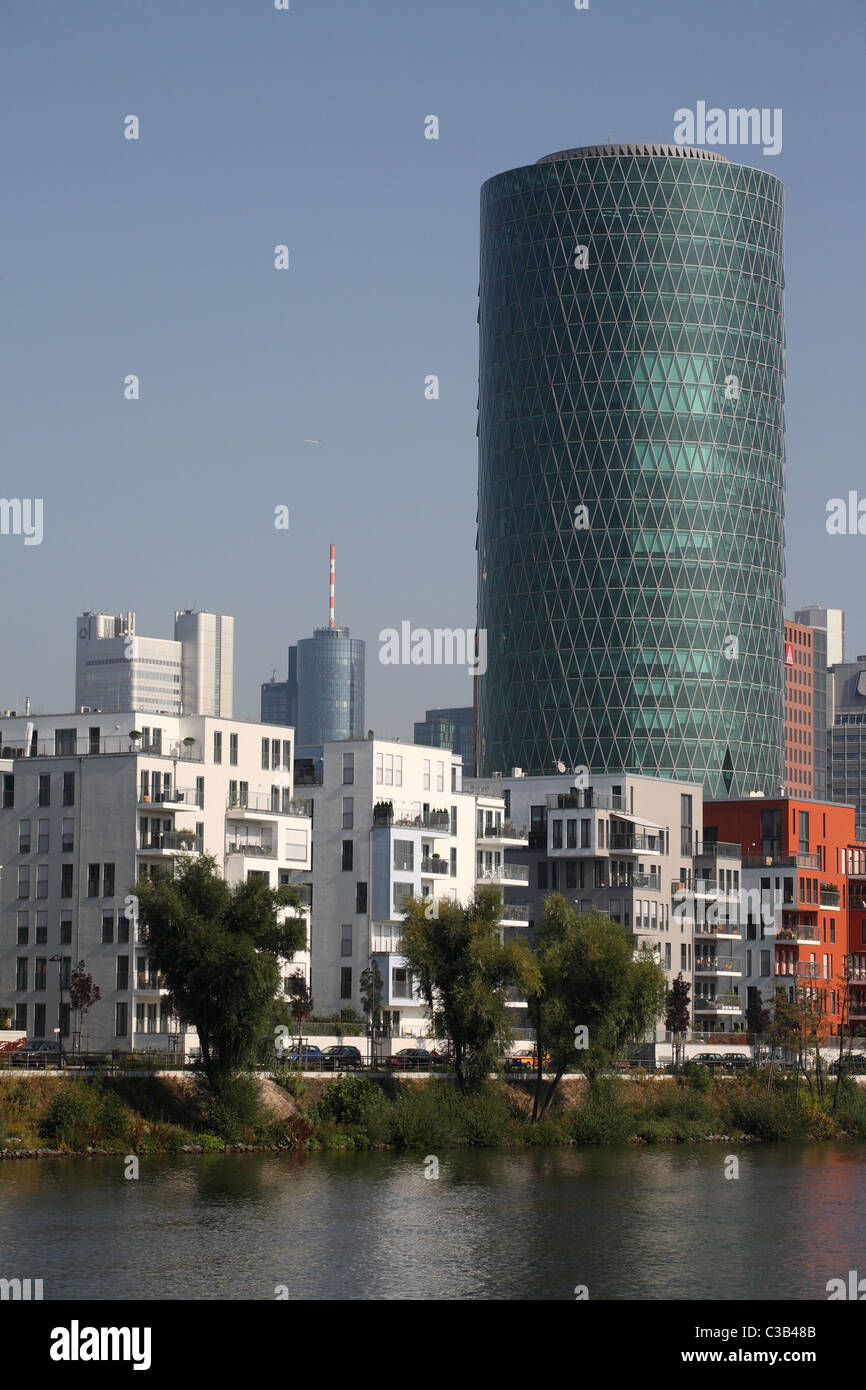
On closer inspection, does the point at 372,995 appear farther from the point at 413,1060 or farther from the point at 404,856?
the point at 413,1060

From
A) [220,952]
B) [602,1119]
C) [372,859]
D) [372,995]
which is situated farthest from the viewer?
[372,859]

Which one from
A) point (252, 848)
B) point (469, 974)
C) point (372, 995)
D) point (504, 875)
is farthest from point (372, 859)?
point (469, 974)

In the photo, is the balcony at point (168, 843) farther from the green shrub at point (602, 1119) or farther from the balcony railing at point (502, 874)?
the balcony railing at point (502, 874)

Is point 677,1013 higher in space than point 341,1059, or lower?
higher

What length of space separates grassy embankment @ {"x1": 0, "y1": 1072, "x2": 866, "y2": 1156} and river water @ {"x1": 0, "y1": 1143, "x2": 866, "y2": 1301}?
2.51m

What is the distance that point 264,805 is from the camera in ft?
471

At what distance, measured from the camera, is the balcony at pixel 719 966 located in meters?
181

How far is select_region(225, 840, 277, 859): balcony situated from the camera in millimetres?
140625

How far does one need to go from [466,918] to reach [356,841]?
30880mm

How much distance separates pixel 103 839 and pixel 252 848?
12.1 meters

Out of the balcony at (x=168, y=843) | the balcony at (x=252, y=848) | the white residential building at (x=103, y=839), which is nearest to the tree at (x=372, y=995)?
the white residential building at (x=103, y=839)

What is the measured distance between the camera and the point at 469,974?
118 m

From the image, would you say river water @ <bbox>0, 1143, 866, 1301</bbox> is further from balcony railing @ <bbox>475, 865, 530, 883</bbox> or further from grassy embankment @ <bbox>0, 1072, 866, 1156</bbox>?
balcony railing @ <bbox>475, 865, 530, 883</bbox>
